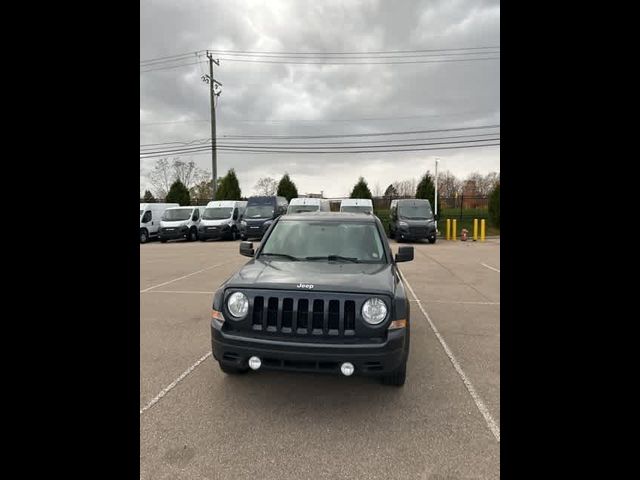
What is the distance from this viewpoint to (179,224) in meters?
21.1

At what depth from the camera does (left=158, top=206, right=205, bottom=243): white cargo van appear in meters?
20.9

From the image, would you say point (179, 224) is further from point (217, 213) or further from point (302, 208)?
point (302, 208)

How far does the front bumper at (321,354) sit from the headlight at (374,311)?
0.47ft

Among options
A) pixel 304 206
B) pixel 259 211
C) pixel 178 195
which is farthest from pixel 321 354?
pixel 178 195

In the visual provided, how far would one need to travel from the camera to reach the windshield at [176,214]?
21.5 meters

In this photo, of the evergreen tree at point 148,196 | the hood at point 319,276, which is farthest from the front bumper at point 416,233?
the evergreen tree at point 148,196

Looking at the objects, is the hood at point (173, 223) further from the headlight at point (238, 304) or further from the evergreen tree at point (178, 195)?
the headlight at point (238, 304)

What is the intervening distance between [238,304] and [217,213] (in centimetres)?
1977

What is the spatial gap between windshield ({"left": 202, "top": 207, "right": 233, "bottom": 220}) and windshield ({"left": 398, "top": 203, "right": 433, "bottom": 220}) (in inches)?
404

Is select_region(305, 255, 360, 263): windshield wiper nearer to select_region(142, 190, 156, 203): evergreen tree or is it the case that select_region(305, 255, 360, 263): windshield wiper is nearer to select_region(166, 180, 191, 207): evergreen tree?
select_region(166, 180, 191, 207): evergreen tree

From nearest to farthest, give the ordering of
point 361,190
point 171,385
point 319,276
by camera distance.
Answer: point 319,276, point 171,385, point 361,190

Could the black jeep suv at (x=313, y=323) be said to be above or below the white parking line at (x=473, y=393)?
above
